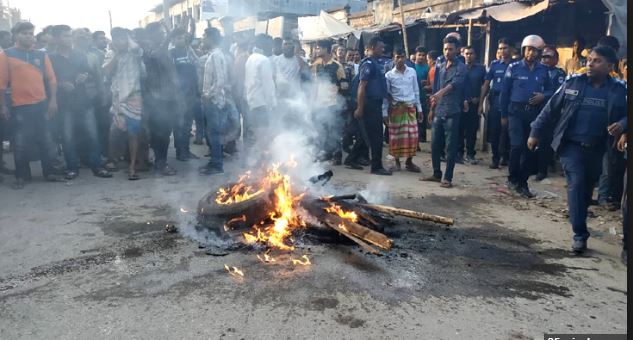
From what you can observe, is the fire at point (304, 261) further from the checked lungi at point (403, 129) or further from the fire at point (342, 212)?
the checked lungi at point (403, 129)

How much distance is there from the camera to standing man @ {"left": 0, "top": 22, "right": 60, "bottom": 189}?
680cm

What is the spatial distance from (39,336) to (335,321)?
2.02 metres

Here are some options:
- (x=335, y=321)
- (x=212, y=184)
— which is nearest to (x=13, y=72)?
(x=212, y=184)

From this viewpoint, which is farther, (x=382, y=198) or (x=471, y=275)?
(x=382, y=198)

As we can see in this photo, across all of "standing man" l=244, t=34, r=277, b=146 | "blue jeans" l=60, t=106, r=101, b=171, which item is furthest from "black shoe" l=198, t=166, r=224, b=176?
"blue jeans" l=60, t=106, r=101, b=171

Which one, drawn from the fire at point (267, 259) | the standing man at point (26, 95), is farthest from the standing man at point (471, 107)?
the standing man at point (26, 95)

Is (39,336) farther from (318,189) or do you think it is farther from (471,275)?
(318,189)

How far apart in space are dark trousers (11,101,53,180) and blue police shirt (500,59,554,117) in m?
7.29

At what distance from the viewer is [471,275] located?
13.3 ft

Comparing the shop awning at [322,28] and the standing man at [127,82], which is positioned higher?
the shop awning at [322,28]

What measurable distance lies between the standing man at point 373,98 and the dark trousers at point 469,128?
83.9 inches

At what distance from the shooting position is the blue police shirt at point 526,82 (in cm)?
690

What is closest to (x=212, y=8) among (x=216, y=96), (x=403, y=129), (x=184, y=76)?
(x=184, y=76)

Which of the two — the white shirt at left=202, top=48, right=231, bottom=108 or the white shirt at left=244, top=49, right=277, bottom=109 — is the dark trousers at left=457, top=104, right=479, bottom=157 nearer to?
the white shirt at left=244, top=49, right=277, bottom=109
